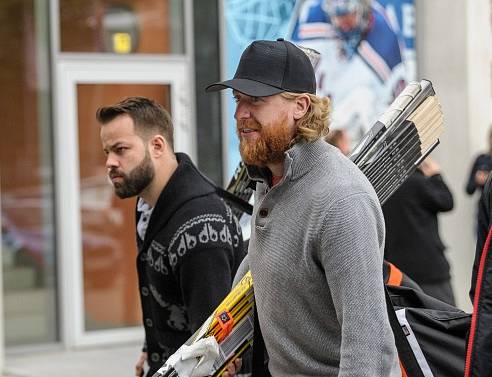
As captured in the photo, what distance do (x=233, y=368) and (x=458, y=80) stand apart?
7.68m

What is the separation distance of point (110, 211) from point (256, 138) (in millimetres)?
6558

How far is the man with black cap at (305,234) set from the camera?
2473mm

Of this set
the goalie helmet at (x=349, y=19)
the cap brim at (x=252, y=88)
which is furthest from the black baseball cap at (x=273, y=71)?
the goalie helmet at (x=349, y=19)

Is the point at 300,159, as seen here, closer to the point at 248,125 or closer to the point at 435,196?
the point at 248,125

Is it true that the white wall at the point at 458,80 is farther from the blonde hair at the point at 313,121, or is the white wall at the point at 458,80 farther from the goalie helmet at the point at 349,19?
the blonde hair at the point at 313,121

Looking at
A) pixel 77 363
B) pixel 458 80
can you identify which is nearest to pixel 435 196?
pixel 77 363

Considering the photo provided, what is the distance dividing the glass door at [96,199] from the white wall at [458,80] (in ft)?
8.66

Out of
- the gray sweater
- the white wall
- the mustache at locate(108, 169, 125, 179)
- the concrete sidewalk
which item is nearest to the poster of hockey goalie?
the white wall

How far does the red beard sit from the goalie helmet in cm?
712

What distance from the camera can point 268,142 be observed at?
268cm

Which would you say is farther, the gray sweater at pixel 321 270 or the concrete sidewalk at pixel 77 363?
the concrete sidewalk at pixel 77 363

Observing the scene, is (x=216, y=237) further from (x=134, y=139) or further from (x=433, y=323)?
(x=433, y=323)

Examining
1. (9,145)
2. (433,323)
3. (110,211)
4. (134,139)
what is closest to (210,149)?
(110,211)

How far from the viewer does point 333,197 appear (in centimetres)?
255
